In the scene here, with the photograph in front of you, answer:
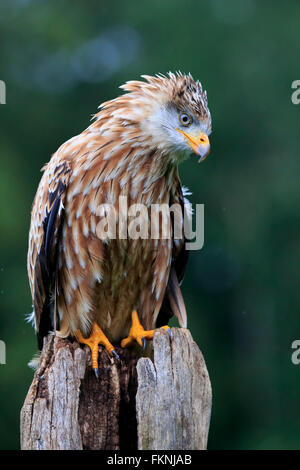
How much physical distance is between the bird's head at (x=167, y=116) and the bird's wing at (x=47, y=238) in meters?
0.49

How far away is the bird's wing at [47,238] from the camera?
559cm

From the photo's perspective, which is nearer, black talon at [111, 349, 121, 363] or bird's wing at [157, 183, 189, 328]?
black talon at [111, 349, 121, 363]

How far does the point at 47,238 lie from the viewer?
18.6 ft

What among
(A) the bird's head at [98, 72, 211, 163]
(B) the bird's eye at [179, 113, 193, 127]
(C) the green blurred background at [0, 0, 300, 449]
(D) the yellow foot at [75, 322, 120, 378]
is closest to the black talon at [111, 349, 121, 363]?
(D) the yellow foot at [75, 322, 120, 378]

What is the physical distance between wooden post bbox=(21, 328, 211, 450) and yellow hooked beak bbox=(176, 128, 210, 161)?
1215mm

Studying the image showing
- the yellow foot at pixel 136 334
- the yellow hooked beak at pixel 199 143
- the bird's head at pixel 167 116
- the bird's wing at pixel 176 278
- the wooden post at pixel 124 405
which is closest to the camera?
the wooden post at pixel 124 405

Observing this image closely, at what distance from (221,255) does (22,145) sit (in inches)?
186

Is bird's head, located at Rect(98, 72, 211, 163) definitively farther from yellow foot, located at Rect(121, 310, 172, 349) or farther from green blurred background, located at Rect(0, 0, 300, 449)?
green blurred background, located at Rect(0, 0, 300, 449)

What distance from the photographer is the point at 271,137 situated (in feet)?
58.5

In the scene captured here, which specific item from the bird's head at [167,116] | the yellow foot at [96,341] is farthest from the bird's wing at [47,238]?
the bird's head at [167,116]

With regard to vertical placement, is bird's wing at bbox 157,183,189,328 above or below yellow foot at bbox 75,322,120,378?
above

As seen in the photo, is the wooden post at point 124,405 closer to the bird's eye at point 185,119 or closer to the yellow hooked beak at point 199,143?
the yellow hooked beak at point 199,143

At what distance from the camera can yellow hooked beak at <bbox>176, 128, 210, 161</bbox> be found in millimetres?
5340
